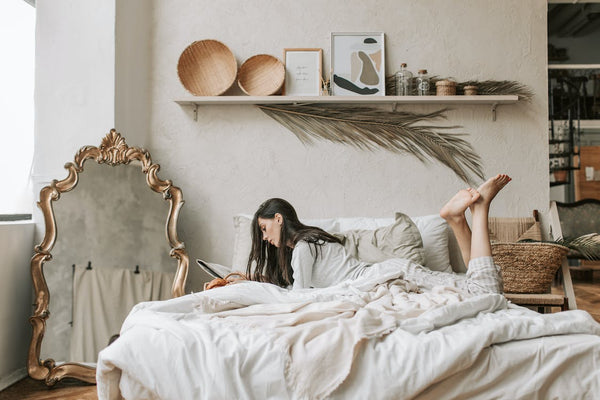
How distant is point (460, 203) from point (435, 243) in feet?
2.59

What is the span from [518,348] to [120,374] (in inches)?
47.1

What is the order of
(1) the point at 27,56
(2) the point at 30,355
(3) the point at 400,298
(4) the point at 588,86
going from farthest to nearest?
(4) the point at 588,86 → (1) the point at 27,56 → (2) the point at 30,355 → (3) the point at 400,298

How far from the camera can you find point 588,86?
470cm

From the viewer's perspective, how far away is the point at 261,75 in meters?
3.48

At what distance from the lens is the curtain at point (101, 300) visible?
297cm

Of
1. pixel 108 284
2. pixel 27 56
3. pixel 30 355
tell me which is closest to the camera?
pixel 30 355

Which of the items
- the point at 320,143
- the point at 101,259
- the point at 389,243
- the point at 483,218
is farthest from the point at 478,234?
the point at 101,259

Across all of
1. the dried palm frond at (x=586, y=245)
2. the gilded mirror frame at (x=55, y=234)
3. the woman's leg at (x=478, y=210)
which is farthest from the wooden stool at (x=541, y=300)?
the gilded mirror frame at (x=55, y=234)

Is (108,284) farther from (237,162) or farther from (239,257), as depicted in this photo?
(237,162)

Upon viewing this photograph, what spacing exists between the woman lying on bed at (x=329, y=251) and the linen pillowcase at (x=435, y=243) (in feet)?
1.70

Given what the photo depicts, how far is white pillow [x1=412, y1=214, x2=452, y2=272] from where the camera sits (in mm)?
3096

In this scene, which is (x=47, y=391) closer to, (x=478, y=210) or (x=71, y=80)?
(x=71, y=80)

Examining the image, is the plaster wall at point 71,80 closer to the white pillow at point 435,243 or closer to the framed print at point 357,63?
the framed print at point 357,63

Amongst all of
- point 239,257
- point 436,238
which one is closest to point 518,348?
point 436,238
